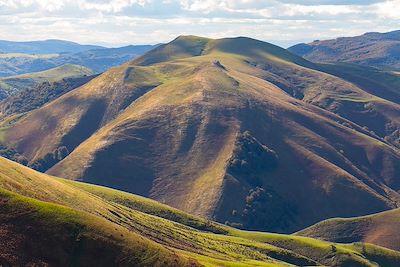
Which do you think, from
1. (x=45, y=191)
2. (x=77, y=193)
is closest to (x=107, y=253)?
(x=45, y=191)

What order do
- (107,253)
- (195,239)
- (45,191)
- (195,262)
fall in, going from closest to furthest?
(107,253) → (195,262) → (45,191) → (195,239)

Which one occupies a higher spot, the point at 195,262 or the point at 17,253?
the point at 17,253

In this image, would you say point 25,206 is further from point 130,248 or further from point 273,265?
point 273,265

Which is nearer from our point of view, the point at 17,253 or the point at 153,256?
the point at 17,253

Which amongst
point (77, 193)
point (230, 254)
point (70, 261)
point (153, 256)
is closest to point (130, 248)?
point (153, 256)

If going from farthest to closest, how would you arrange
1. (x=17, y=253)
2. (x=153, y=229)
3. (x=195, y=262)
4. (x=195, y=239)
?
(x=195, y=239) < (x=153, y=229) < (x=195, y=262) < (x=17, y=253)

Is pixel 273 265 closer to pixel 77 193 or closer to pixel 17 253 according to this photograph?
pixel 77 193

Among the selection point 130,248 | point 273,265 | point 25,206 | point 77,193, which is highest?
point 25,206

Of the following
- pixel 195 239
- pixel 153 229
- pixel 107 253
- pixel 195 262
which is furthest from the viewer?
pixel 195 239

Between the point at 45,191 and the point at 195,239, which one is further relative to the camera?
the point at 195,239
